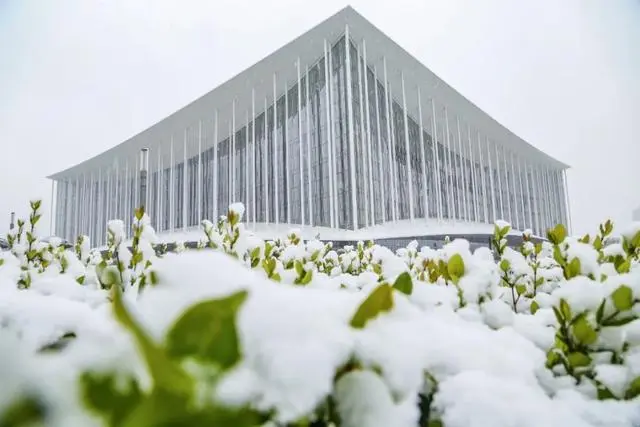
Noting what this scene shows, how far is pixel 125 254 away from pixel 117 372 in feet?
5.88

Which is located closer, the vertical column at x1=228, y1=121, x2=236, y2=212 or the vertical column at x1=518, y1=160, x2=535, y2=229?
the vertical column at x1=228, y1=121, x2=236, y2=212

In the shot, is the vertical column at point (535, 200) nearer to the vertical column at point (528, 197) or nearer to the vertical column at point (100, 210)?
the vertical column at point (528, 197)

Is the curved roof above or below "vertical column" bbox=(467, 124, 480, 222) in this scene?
above

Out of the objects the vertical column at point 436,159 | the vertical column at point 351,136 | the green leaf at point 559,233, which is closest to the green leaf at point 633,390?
the green leaf at point 559,233

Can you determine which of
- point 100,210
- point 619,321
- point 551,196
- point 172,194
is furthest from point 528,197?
point 619,321

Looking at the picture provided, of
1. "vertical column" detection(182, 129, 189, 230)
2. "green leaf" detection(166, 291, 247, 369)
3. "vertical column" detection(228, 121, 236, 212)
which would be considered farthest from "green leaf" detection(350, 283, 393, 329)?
"vertical column" detection(182, 129, 189, 230)

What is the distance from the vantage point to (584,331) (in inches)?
29.8

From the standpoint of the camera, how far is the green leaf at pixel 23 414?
25 centimetres

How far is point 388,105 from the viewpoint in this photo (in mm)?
21766

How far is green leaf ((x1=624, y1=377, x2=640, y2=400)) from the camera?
0.68 metres

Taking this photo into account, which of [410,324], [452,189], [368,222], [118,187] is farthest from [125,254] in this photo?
[118,187]

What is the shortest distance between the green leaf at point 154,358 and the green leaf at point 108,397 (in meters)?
0.04

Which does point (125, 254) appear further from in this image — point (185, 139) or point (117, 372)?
point (185, 139)

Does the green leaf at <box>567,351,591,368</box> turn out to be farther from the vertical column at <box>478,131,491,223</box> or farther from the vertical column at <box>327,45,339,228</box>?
the vertical column at <box>478,131,491,223</box>
